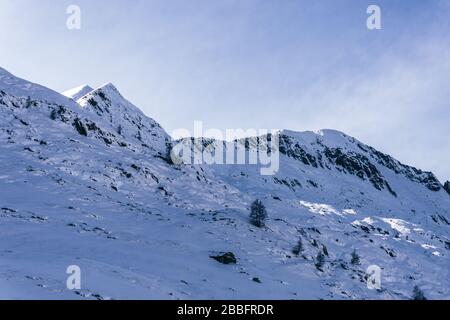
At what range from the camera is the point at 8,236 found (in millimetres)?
37625

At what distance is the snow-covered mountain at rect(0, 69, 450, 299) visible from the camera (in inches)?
1357

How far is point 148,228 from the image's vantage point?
5234cm

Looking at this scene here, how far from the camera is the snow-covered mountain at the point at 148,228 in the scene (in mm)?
34469

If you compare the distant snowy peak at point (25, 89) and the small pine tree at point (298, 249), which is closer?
the small pine tree at point (298, 249)

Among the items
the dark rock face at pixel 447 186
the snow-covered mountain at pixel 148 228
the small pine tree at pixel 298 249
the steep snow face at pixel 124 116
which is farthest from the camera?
the dark rock face at pixel 447 186

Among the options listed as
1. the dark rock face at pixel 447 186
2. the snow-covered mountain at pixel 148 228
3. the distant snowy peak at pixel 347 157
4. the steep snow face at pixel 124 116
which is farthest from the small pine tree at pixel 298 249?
the dark rock face at pixel 447 186

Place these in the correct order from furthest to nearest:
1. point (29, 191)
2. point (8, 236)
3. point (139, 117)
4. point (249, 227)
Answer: point (139, 117) → point (249, 227) → point (29, 191) → point (8, 236)

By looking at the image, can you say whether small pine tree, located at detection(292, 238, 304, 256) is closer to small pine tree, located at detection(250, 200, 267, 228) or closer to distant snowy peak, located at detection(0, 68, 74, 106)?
small pine tree, located at detection(250, 200, 267, 228)

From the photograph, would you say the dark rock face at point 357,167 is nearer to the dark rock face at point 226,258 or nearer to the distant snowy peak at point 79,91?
the distant snowy peak at point 79,91

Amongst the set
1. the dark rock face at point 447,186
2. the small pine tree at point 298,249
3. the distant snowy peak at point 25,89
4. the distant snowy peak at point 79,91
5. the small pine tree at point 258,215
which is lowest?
the small pine tree at point 298,249

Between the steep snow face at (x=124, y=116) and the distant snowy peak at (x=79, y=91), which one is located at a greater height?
the distant snowy peak at (x=79, y=91)

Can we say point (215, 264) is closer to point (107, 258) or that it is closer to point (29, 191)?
point (107, 258)
